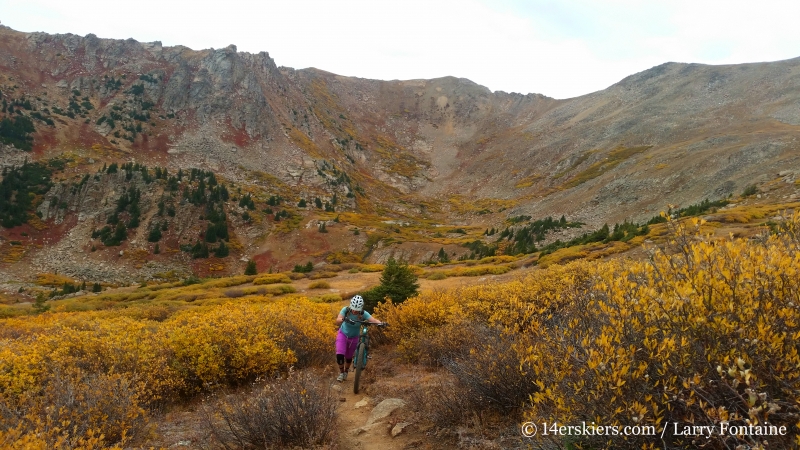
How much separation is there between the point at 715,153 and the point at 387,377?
61781 millimetres

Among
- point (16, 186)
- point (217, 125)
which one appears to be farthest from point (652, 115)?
point (16, 186)

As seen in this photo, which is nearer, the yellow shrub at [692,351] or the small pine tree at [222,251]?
the yellow shrub at [692,351]

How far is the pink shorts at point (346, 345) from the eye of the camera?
921 cm

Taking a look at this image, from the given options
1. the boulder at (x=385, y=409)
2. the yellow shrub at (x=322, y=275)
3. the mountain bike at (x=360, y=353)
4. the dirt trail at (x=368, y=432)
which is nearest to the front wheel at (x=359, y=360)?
the mountain bike at (x=360, y=353)

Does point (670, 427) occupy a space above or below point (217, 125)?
below

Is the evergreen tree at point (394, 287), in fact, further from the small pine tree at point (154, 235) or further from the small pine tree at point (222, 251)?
the small pine tree at point (154, 235)

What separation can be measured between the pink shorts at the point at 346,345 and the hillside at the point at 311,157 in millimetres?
42909

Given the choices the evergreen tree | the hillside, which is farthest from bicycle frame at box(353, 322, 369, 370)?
the hillside

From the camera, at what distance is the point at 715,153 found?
52688mm

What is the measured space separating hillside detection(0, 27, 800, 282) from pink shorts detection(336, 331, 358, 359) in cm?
4291

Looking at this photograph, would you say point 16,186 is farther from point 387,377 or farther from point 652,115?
point 652,115

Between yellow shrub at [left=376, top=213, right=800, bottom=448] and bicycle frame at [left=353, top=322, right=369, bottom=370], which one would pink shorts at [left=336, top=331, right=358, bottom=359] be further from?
yellow shrub at [left=376, top=213, right=800, bottom=448]

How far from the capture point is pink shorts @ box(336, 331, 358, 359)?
30.2 feet

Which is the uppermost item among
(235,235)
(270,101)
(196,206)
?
(270,101)
